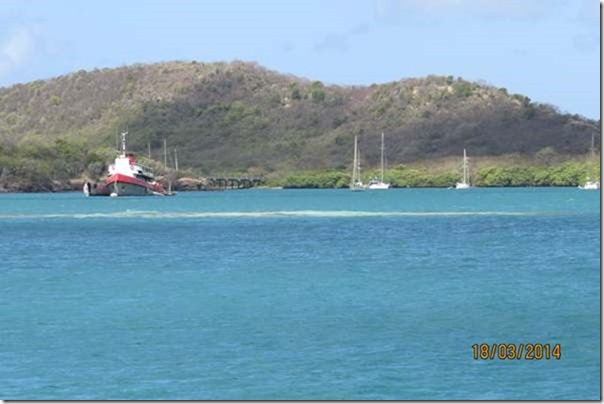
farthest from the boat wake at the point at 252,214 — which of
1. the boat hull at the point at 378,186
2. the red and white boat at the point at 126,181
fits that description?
the boat hull at the point at 378,186

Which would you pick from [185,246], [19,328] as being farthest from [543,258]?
[19,328]

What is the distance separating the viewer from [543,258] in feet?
187

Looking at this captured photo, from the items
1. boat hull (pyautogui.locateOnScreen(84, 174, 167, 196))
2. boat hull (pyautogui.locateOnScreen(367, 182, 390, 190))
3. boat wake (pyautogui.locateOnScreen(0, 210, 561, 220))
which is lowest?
boat hull (pyautogui.locateOnScreen(367, 182, 390, 190))

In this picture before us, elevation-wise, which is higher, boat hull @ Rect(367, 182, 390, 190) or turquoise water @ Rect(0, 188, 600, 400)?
turquoise water @ Rect(0, 188, 600, 400)

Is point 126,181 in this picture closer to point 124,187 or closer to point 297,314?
point 124,187

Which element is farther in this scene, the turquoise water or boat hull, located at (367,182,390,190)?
boat hull, located at (367,182,390,190)

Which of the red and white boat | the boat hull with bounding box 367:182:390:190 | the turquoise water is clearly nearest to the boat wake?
the turquoise water

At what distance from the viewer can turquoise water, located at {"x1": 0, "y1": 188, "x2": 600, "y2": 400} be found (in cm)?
2812

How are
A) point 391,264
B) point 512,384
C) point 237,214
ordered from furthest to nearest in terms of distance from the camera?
point 237,214
point 391,264
point 512,384

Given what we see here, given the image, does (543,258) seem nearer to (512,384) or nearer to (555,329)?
(555,329)

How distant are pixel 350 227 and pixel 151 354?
2006 inches

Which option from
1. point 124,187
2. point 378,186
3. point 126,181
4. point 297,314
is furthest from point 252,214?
point 378,186

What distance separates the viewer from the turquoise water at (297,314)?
92.3 ft

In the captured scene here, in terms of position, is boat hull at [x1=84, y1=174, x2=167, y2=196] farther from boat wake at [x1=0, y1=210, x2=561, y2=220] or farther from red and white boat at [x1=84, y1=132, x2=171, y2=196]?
boat wake at [x1=0, y1=210, x2=561, y2=220]
